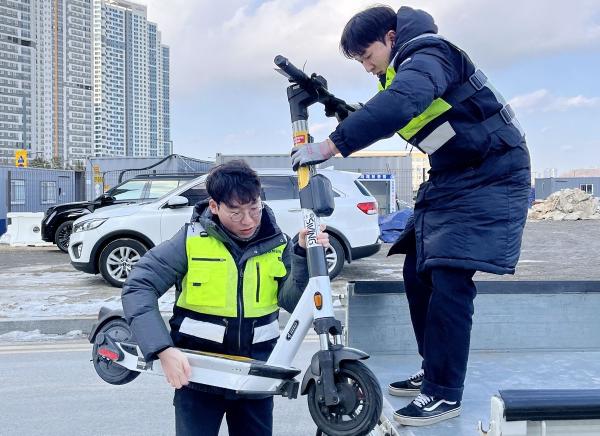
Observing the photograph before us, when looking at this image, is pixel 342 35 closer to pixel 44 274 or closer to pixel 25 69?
pixel 44 274

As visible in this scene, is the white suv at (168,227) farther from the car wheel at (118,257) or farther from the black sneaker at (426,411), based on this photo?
the black sneaker at (426,411)

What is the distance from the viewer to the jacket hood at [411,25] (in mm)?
2525

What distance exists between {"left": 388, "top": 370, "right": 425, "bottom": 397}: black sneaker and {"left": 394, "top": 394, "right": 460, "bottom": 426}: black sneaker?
248 millimetres

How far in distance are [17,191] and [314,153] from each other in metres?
20.6

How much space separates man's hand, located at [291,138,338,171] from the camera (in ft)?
7.72

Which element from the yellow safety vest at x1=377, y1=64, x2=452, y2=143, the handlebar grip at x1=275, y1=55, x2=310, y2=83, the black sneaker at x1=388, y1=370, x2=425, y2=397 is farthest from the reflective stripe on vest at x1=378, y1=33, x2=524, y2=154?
the black sneaker at x1=388, y1=370, x2=425, y2=397

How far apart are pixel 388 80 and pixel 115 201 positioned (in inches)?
427

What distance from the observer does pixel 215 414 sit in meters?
2.40

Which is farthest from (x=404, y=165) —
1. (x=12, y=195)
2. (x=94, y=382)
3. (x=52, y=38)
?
(x=52, y=38)

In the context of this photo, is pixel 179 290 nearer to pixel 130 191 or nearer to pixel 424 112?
pixel 424 112

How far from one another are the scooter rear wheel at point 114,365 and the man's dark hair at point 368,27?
1.42 meters

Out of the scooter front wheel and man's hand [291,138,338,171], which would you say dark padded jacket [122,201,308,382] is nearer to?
man's hand [291,138,338,171]

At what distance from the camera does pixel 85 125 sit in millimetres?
71688

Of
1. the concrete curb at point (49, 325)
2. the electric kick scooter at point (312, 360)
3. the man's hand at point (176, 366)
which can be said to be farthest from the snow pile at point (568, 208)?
the man's hand at point (176, 366)
